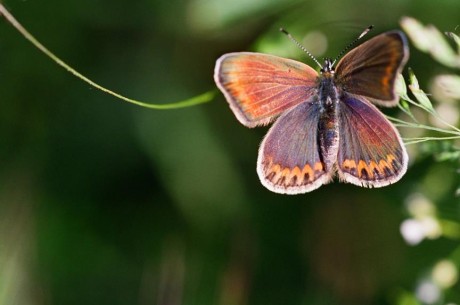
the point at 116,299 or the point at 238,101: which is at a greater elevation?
the point at 238,101

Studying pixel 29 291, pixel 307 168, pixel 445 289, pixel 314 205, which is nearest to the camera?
pixel 307 168

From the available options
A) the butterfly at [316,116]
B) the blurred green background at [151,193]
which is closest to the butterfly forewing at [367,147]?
the butterfly at [316,116]

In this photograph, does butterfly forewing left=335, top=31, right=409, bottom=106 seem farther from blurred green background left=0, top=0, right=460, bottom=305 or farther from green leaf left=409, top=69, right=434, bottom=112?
blurred green background left=0, top=0, right=460, bottom=305

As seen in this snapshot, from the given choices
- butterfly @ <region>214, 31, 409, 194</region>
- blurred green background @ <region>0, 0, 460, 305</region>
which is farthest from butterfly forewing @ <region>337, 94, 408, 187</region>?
blurred green background @ <region>0, 0, 460, 305</region>

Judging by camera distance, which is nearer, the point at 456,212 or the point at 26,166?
the point at 456,212

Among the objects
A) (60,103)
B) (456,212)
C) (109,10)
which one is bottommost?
(456,212)

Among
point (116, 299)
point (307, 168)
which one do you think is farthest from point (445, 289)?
point (116, 299)

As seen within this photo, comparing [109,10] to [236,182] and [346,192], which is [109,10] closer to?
[236,182]
